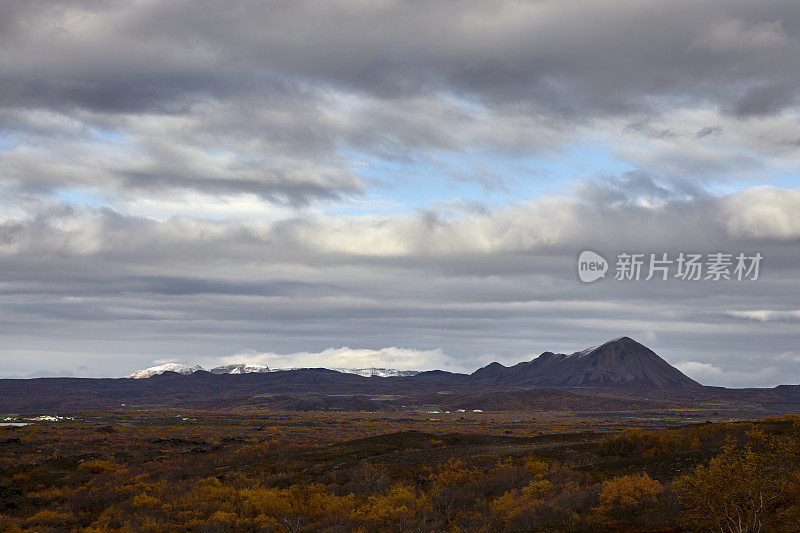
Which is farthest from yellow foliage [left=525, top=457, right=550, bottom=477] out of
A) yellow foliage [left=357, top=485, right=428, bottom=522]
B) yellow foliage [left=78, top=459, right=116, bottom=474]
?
yellow foliage [left=78, top=459, right=116, bottom=474]

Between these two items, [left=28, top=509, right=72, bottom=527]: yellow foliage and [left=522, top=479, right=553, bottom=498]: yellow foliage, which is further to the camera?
[left=28, top=509, right=72, bottom=527]: yellow foliage

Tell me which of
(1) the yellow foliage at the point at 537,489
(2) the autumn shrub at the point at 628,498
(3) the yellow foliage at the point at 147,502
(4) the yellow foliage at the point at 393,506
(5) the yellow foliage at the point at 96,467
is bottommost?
(5) the yellow foliage at the point at 96,467

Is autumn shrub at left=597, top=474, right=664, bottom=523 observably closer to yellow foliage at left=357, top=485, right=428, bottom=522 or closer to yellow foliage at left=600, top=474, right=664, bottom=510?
yellow foliage at left=600, top=474, right=664, bottom=510

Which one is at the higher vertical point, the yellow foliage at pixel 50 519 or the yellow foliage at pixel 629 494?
the yellow foliage at pixel 629 494

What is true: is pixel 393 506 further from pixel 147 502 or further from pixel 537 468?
pixel 147 502

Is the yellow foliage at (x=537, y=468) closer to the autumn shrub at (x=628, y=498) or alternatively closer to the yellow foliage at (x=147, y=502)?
the autumn shrub at (x=628, y=498)

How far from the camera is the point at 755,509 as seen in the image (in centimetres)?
1977

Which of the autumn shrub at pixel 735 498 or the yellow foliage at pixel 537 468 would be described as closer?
the autumn shrub at pixel 735 498

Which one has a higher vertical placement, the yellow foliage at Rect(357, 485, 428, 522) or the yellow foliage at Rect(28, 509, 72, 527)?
the yellow foliage at Rect(357, 485, 428, 522)

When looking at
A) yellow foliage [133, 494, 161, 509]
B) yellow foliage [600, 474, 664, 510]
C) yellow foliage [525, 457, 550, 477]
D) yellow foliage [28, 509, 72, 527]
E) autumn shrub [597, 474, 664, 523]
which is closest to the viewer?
autumn shrub [597, 474, 664, 523]

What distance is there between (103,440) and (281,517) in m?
56.3

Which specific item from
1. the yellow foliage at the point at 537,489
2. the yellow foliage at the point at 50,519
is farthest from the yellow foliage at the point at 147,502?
the yellow foliage at the point at 537,489

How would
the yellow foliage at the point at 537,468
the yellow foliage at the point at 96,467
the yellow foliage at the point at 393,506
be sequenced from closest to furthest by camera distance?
the yellow foliage at the point at 393,506
the yellow foliage at the point at 537,468
the yellow foliage at the point at 96,467

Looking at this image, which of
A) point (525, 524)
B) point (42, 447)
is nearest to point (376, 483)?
point (525, 524)
